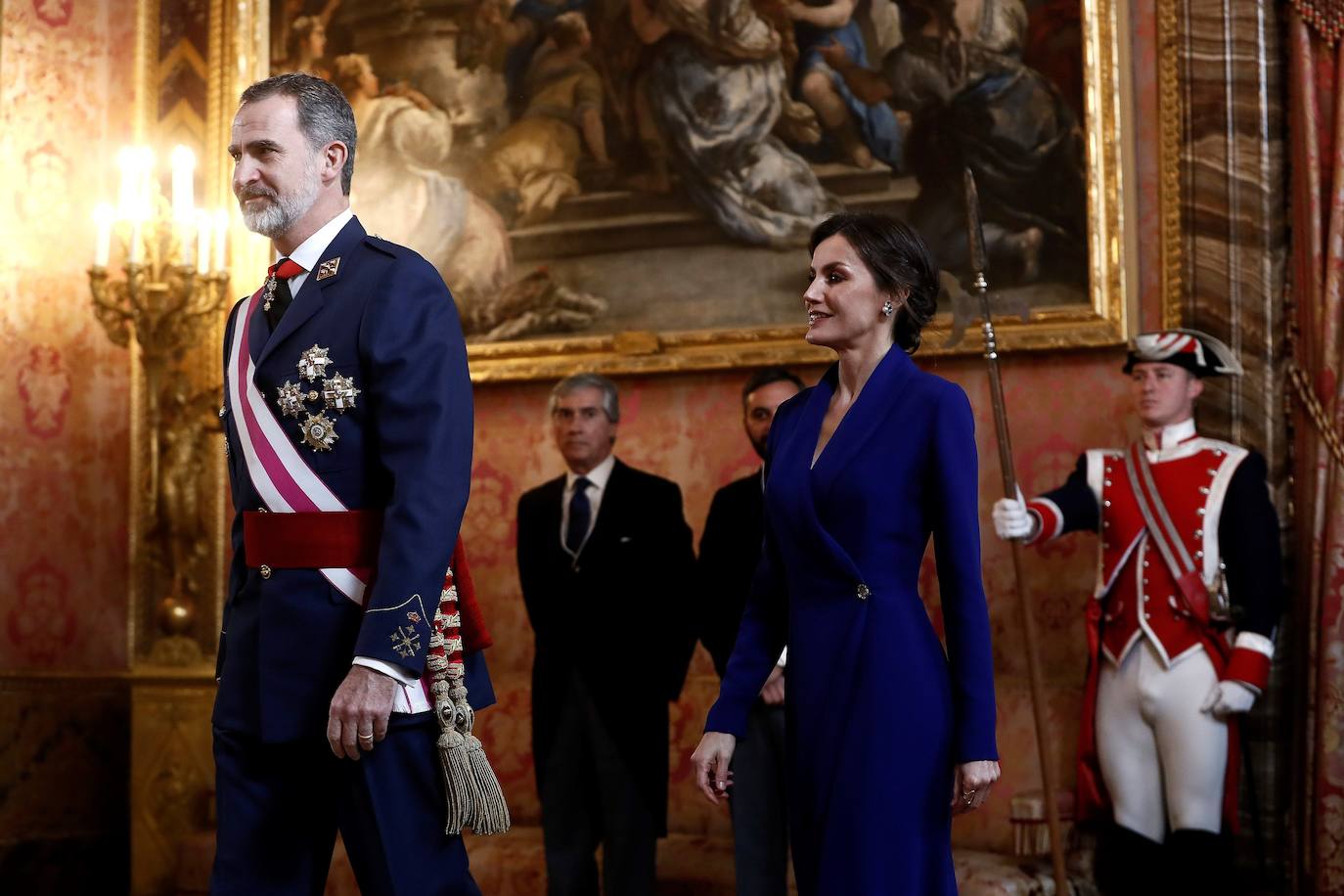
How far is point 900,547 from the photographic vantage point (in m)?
2.29

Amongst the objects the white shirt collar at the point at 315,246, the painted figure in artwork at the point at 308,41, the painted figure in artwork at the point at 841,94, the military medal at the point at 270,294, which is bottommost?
the military medal at the point at 270,294

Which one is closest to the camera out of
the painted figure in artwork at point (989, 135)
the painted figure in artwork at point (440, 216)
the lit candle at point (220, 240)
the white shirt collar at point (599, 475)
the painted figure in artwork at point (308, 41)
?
the white shirt collar at point (599, 475)

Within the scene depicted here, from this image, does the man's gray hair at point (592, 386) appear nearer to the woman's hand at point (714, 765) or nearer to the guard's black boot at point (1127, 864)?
the guard's black boot at point (1127, 864)

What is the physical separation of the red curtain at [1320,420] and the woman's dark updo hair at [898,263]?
2.38 metres

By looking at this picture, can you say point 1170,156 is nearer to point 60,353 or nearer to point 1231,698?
point 1231,698

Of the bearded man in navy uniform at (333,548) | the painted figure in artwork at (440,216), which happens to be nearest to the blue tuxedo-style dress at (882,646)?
the bearded man in navy uniform at (333,548)

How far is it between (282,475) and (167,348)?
3.44 m

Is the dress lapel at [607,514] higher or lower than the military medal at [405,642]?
higher

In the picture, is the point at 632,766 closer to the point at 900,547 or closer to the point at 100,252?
the point at 900,547

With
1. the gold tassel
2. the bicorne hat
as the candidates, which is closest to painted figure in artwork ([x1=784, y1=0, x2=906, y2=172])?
the bicorne hat

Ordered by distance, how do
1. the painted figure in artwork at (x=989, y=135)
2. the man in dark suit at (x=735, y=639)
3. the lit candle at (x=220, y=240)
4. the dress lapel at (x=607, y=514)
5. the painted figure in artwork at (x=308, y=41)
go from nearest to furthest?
the man in dark suit at (x=735, y=639) → the dress lapel at (x=607, y=514) → the painted figure in artwork at (x=989, y=135) → the lit candle at (x=220, y=240) → the painted figure in artwork at (x=308, y=41)

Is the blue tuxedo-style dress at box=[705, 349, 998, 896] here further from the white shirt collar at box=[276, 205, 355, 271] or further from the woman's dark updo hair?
the white shirt collar at box=[276, 205, 355, 271]

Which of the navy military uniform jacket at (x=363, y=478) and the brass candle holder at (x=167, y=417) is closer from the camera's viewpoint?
the navy military uniform jacket at (x=363, y=478)

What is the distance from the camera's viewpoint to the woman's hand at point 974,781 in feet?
7.13
